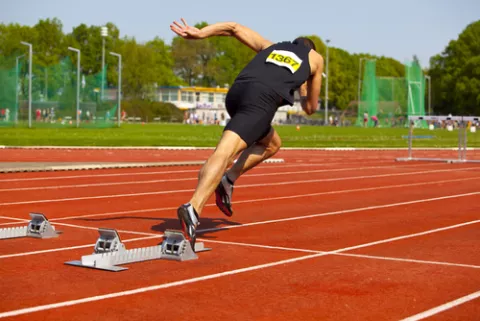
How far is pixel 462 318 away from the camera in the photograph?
4.72 meters

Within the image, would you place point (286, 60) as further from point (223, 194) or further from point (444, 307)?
point (444, 307)

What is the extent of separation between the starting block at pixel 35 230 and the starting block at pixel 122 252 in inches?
48.9

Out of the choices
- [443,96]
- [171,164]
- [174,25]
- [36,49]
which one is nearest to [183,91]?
[36,49]

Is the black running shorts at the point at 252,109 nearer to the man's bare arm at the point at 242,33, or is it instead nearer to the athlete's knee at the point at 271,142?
the man's bare arm at the point at 242,33

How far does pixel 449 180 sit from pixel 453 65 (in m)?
99.8

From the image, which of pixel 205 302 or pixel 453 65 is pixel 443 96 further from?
pixel 205 302

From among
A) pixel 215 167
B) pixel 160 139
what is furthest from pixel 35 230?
pixel 160 139

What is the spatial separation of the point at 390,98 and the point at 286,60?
7456 cm

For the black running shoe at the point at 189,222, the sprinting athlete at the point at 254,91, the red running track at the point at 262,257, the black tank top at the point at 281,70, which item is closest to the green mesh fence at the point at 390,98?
the red running track at the point at 262,257

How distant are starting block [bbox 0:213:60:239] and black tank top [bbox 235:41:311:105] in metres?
1.95

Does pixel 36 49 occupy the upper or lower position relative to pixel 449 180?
upper

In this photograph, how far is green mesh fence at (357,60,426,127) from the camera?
251 ft

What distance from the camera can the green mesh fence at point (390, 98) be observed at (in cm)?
7662

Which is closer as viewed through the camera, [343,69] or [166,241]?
[166,241]
